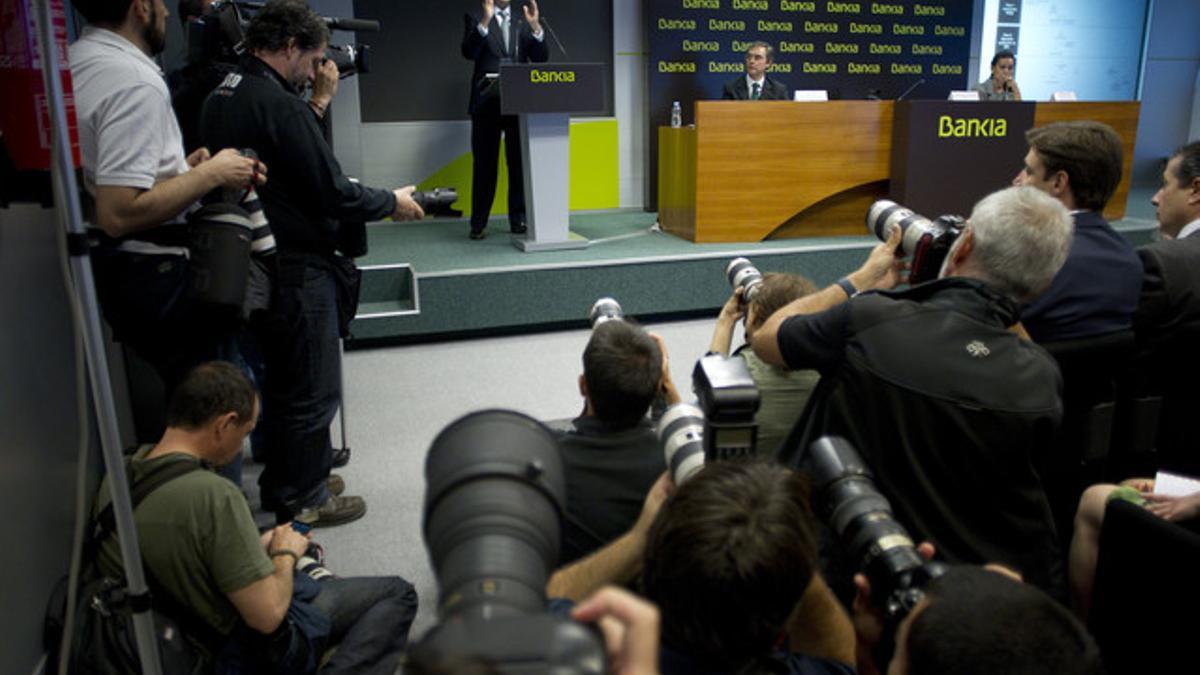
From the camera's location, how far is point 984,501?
1.21 m

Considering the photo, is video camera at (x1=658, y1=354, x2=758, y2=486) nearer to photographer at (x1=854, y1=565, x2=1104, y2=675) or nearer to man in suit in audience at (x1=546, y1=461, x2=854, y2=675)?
man in suit in audience at (x1=546, y1=461, x2=854, y2=675)

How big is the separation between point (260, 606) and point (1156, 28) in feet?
28.5

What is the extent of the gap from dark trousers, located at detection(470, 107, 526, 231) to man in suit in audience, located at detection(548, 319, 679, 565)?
11.5 ft

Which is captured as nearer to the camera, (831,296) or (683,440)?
(683,440)

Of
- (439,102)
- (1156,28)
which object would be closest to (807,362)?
(439,102)

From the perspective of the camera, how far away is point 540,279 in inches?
163

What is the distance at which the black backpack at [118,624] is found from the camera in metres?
1.37

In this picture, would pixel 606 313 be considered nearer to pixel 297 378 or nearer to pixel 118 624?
pixel 297 378

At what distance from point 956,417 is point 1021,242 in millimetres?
345

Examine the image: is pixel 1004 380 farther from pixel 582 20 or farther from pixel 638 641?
pixel 582 20

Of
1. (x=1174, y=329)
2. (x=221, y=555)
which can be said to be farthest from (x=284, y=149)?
(x=1174, y=329)

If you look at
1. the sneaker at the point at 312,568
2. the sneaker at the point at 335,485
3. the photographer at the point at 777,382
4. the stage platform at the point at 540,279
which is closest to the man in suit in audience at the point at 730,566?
the photographer at the point at 777,382

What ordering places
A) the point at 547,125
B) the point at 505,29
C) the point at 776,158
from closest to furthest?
the point at 547,125, the point at 776,158, the point at 505,29

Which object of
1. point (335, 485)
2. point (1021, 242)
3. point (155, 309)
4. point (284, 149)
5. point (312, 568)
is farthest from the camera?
A: point (335, 485)
